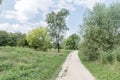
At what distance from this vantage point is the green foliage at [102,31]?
107ft

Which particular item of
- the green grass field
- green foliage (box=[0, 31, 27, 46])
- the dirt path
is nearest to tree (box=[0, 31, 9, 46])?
green foliage (box=[0, 31, 27, 46])

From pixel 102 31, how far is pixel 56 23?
40.3m

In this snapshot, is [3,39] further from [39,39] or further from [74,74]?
[74,74]

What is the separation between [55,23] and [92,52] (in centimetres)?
4030

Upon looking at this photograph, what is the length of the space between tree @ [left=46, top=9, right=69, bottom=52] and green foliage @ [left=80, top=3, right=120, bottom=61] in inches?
1507

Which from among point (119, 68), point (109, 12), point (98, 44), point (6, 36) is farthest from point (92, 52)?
point (6, 36)

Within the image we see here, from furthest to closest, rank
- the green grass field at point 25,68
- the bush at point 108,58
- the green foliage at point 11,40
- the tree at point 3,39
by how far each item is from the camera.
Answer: the green foliage at point 11,40 → the tree at point 3,39 → the bush at point 108,58 → the green grass field at point 25,68

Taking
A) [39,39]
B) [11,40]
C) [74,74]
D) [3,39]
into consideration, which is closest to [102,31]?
[74,74]

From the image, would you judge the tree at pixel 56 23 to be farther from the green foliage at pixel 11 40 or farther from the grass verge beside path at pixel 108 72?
the grass verge beside path at pixel 108 72

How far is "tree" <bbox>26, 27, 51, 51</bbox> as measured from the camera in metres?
66.1

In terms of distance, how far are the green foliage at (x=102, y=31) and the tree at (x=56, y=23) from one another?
126 ft

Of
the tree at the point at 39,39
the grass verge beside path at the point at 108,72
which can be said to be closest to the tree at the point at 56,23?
the tree at the point at 39,39

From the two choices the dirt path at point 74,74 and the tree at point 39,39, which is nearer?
the dirt path at point 74,74

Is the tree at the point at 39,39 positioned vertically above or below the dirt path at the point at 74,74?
above
